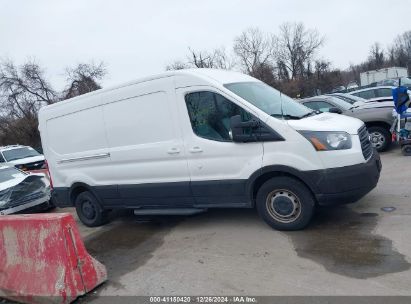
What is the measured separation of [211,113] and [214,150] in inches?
21.3

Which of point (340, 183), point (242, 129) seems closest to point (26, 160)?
point (242, 129)

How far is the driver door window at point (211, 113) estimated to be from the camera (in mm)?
5582

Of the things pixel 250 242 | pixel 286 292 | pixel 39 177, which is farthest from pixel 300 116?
pixel 39 177

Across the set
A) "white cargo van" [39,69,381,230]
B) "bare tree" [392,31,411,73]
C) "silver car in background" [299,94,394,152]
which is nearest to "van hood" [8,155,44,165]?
"white cargo van" [39,69,381,230]

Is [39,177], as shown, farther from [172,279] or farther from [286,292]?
[286,292]

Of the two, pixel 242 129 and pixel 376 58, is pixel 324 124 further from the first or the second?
pixel 376 58

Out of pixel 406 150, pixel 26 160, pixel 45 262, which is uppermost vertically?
pixel 26 160

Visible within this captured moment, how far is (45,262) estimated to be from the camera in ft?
14.7

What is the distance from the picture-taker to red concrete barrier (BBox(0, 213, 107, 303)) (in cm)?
434

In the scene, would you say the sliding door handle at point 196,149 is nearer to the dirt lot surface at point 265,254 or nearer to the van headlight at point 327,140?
the dirt lot surface at point 265,254

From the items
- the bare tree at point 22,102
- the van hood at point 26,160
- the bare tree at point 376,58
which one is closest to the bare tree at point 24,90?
the bare tree at point 22,102

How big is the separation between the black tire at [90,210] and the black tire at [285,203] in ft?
10.9

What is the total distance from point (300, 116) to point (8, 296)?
14.7 ft

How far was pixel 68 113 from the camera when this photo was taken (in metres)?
7.41
